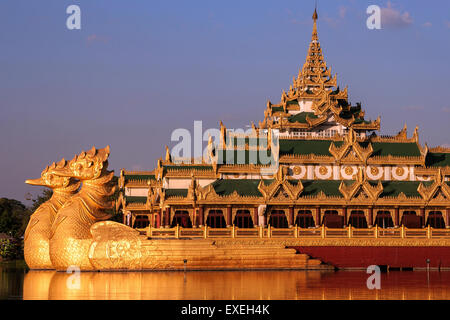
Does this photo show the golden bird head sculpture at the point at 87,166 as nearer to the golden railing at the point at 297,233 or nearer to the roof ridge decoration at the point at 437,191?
the golden railing at the point at 297,233

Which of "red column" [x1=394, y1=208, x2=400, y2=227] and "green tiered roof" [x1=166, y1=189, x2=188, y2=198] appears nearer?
"green tiered roof" [x1=166, y1=189, x2=188, y2=198]

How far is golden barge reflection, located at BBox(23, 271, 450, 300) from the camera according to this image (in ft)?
91.1

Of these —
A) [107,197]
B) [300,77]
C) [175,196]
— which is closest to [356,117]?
[300,77]

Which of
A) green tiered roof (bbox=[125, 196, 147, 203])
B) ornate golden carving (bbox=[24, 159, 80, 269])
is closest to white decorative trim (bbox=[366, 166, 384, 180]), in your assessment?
green tiered roof (bbox=[125, 196, 147, 203])

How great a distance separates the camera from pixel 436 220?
46.8 m

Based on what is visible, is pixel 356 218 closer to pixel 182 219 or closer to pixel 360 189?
pixel 360 189

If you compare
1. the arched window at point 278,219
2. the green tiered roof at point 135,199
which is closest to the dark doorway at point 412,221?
the arched window at point 278,219

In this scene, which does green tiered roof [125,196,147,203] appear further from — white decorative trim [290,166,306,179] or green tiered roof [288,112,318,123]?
green tiered roof [288,112,318,123]

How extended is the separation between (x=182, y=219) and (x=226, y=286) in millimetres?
14976

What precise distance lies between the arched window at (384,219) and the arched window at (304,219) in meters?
3.63

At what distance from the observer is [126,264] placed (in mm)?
39156

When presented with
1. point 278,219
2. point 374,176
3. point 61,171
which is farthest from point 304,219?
point 61,171

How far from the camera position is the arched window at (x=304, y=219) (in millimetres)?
45969

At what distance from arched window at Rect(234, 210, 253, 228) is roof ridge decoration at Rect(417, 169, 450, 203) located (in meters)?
9.43
